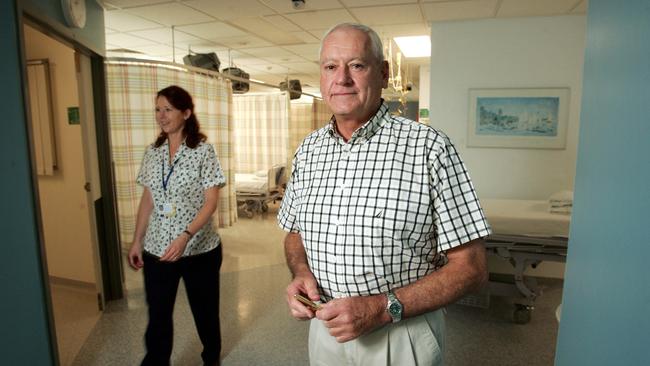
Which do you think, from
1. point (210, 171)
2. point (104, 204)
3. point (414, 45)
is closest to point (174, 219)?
point (210, 171)

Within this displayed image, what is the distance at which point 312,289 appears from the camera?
3.43ft

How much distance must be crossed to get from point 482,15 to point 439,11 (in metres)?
0.40

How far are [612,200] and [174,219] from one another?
1691 millimetres

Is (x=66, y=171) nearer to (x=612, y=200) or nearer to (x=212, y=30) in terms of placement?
(x=212, y=30)

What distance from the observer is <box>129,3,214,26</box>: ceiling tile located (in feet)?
11.1

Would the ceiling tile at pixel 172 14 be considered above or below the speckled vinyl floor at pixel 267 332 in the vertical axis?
above

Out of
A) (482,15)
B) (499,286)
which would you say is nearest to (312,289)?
(499,286)

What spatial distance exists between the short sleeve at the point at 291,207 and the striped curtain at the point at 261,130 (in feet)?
18.9

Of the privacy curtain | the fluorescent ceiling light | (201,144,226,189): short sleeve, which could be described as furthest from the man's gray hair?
the privacy curtain

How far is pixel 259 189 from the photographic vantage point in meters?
6.09

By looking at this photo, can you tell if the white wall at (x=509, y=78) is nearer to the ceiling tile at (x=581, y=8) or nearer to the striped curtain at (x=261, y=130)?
the ceiling tile at (x=581, y=8)

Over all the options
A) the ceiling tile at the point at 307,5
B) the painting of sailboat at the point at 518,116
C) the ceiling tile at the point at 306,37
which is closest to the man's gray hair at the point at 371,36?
the ceiling tile at the point at 307,5

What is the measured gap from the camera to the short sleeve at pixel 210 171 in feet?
6.46

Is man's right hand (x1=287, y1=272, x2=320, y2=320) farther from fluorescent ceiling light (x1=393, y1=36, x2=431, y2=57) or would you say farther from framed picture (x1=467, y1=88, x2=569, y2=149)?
fluorescent ceiling light (x1=393, y1=36, x2=431, y2=57)
